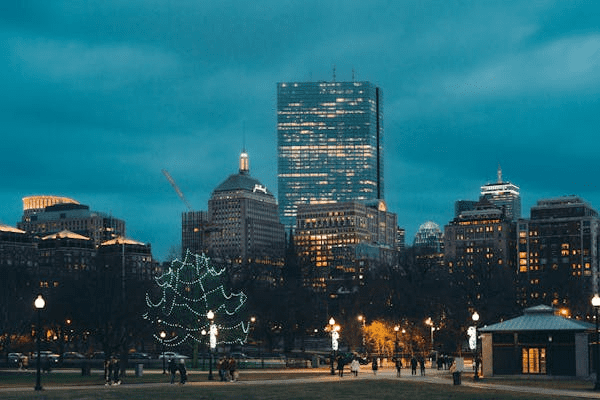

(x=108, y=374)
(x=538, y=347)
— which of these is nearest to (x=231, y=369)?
(x=108, y=374)

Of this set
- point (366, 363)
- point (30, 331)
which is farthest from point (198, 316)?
point (30, 331)

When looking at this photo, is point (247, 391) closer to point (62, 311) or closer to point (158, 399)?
point (158, 399)

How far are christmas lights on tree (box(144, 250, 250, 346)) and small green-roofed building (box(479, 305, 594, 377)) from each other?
3188 centimetres

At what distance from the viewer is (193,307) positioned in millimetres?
105688

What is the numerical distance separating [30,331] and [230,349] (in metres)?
26.8

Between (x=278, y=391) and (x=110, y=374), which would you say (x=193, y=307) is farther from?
(x=278, y=391)

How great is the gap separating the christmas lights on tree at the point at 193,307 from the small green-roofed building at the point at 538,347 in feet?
105

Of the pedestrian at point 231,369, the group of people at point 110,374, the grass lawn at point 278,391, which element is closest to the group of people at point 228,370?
the pedestrian at point 231,369

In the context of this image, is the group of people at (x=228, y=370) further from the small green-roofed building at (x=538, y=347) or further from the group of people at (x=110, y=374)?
the small green-roofed building at (x=538, y=347)

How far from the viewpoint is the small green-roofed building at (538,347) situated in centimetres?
7756

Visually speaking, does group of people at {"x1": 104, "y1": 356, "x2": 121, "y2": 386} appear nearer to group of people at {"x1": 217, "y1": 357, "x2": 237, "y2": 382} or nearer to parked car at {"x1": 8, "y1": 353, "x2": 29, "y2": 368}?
group of people at {"x1": 217, "y1": 357, "x2": 237, "y2": 382}

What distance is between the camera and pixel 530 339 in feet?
259

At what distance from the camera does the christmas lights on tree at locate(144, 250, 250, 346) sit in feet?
346

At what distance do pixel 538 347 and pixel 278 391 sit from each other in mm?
25535
